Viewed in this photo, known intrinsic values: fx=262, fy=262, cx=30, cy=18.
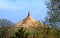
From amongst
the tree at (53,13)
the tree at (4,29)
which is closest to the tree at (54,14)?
the tree at (53,13)

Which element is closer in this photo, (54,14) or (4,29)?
(54,14)

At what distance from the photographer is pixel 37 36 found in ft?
73.9

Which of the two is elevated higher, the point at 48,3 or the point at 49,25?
the point at 48,3

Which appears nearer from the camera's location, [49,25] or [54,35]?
[49,25]

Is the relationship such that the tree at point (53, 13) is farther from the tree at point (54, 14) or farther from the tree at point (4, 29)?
the tree at point (4, 29)

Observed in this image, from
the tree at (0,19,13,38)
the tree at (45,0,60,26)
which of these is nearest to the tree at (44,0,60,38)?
the tree at (45,0,60,26)

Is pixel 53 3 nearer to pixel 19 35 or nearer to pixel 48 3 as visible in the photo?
pixel 48 3

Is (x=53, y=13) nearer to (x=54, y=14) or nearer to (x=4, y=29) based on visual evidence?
(x=54, y=14)

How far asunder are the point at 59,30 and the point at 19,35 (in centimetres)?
497

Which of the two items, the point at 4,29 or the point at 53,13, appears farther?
the point at 4,29

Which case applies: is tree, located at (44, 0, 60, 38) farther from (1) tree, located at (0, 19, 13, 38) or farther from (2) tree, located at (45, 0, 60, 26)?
(1) tree, located at (0, 19, 13, 38)

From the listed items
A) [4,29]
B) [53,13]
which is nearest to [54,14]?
[53,13]

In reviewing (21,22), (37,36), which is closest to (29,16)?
(21,22)

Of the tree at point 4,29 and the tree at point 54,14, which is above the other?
the tree at point 54,14
